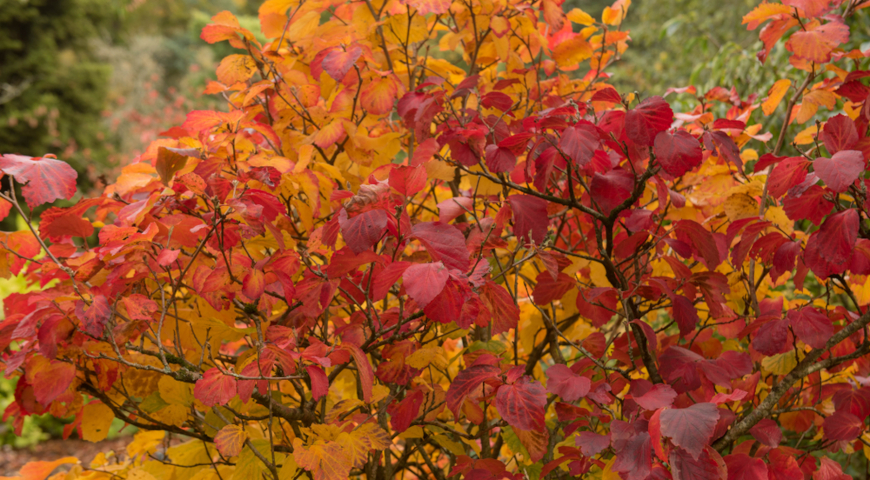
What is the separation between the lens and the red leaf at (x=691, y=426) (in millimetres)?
878

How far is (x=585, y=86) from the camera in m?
1.90

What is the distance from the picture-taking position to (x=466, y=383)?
1.19 metres

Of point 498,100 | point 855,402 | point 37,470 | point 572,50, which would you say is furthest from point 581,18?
point 37,470

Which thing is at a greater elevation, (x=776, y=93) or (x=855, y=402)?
(x=776, y=93)

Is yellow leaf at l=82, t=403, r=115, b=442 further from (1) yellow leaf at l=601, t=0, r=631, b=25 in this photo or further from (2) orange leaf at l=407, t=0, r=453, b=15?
(1) yellow leaf at l=601, t=0, r=631, b=25

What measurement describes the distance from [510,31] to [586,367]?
104cm

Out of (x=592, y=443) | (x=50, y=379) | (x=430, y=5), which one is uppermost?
(x=430, y=5)

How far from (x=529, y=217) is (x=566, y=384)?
1.17ft

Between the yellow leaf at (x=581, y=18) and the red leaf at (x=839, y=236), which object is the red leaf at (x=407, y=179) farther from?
the yellow leaf at (x=581, y=18)

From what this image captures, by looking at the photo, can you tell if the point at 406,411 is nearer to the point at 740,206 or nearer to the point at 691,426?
the point at 691,426

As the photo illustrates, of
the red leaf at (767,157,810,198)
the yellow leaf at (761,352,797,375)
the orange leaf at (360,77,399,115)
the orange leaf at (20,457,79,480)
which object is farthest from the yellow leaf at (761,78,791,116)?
the orange leaf at (20,457,79,480)

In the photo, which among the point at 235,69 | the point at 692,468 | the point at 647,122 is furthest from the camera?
the point at 235,69

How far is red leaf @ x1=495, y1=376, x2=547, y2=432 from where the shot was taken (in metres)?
1.09

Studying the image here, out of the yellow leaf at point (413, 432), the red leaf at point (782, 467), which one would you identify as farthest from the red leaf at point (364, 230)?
the red leaf at point (782, 467)
